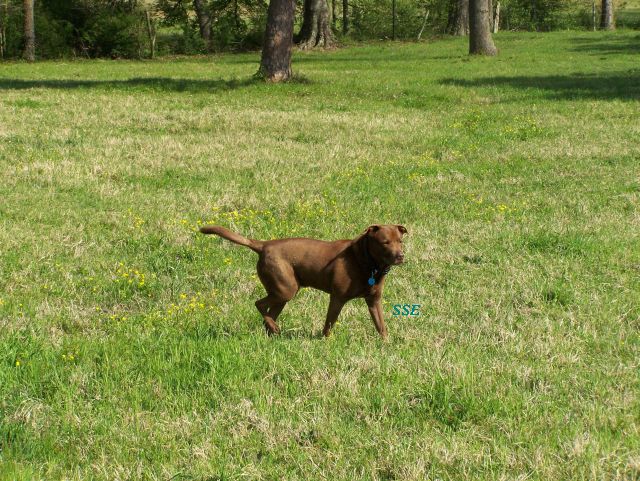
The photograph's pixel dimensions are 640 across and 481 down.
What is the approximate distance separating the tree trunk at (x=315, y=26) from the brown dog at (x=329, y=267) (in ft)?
122

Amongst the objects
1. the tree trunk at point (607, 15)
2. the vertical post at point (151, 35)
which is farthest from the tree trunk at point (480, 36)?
the tree trunk at point (607, 15)

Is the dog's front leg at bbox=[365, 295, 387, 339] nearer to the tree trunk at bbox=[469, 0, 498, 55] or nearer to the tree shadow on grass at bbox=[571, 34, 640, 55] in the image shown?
the tree trunk at bbox=[469, 0, 498, 55]

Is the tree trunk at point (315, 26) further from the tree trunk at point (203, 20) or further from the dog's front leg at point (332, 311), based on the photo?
the dog's front leg at point (332, 311)

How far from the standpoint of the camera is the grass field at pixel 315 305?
411 cm

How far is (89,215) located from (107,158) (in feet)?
12.2

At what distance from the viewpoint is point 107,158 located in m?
13.0

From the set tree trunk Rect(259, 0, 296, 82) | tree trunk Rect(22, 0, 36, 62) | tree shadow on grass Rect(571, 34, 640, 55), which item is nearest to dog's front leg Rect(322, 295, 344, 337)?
tree trunk Rect(259, 0, 296, 82)

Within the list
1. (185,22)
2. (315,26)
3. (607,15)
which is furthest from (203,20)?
(607,15)

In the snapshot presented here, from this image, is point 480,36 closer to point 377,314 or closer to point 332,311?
point 377,314

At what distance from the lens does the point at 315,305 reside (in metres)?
6.81

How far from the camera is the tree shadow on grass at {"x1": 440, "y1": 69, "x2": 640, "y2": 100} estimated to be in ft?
70.9

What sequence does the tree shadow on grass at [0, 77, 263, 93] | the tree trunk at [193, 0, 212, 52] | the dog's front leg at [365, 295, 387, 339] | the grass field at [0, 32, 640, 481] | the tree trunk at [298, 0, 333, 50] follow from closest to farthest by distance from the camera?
the grass field at [0, 32, 640, 481]
the dog's front leg at [365, 295, 387, 339]
the tree shadow on grass at [0, 77, 263, 93]
the tree trunk at [298, 0, 333, 50]
the tree trunk at [193, 0, 212, 52]

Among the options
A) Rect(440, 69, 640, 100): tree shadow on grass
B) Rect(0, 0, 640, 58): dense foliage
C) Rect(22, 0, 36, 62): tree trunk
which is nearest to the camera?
Rect(440, 69, 640, 100): tree shadow on grass

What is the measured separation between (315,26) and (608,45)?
611 inches
